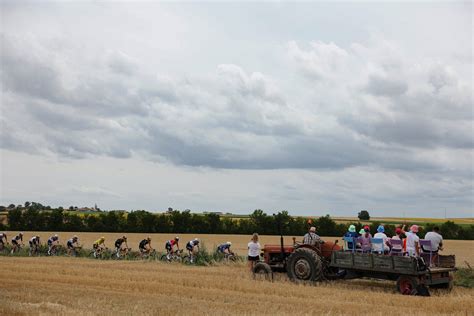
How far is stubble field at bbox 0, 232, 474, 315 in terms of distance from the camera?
12.4 m

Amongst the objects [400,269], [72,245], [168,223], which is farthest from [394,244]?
[168,223]

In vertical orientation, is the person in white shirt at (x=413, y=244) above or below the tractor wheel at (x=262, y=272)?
above

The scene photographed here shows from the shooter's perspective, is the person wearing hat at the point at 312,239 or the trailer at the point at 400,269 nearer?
the trailer at the point at 400,269

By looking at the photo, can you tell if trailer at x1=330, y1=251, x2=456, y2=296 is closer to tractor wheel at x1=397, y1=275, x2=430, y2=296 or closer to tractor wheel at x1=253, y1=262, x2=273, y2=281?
tractor wheel at x1=397, y1=275, x2=430, y2=296

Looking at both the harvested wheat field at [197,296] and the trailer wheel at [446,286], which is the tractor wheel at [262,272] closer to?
the harvested wheat field at [197,296]

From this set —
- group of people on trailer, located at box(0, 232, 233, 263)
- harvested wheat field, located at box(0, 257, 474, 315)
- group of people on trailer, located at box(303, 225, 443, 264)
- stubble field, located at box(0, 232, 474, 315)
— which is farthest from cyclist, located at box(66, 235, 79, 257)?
group of people on trailer, located at box(303, 225, 443, 264)

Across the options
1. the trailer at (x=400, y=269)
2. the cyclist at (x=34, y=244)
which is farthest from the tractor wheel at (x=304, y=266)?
the cyclist at (x=34, y=244)

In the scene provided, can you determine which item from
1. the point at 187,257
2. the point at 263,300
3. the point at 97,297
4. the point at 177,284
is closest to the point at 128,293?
the point at 97,297

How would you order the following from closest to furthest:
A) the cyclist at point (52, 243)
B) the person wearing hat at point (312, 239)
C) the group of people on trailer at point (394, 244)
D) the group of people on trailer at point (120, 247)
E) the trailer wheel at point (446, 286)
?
the group of people on trailer at point (394, 244) → the trailer wheel at point (446, 286) → the person wearing hat at point (312, 239) → the group of people on trailer at point (120, 247) → the cyclist at point (52, 243)

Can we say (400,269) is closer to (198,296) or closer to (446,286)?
(446,286)

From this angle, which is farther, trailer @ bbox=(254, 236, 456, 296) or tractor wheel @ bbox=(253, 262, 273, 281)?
tractor wheel @ bbox=(253, 262, 273, 281)

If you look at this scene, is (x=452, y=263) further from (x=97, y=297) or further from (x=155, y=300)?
(x=97, y=297)

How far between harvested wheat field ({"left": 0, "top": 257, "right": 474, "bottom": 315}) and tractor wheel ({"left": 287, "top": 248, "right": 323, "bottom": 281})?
36 centimetres

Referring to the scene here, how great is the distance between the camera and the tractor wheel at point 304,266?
17.5m
